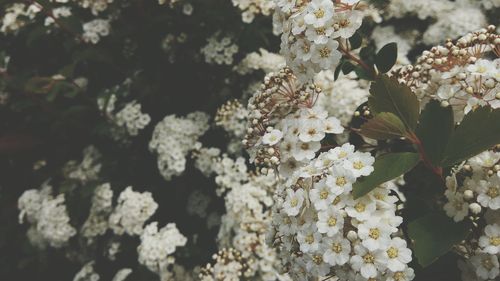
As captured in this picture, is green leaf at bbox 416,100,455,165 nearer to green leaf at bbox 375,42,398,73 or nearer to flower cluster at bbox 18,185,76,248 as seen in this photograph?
green leaf at bbox 375,42,398,73

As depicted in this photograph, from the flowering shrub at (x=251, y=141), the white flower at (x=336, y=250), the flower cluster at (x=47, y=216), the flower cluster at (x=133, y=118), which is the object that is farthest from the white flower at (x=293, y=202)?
the flower cluster at (x=47, y=216)

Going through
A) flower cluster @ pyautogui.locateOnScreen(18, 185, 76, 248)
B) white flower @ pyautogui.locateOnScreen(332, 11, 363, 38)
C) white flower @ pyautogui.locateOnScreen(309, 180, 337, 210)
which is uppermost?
white flower @ pyautogui.locateOnScreen(332, 11, 363, 38)

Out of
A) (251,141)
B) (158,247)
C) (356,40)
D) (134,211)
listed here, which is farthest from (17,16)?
(356,40)

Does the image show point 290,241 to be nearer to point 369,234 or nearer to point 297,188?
point 297,188

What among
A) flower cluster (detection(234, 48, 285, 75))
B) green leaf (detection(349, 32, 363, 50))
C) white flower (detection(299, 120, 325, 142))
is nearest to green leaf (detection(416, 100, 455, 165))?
white flower (detection(299, 120, 325, 142))

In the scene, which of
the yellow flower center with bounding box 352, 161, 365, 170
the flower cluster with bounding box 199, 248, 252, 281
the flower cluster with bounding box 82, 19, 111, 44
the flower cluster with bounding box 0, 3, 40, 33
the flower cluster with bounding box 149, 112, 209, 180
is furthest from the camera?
the flower cluster with bounding box 0, 3, 40, 33

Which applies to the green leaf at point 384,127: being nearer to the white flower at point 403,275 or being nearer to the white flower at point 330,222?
the white flower at point 330,222
